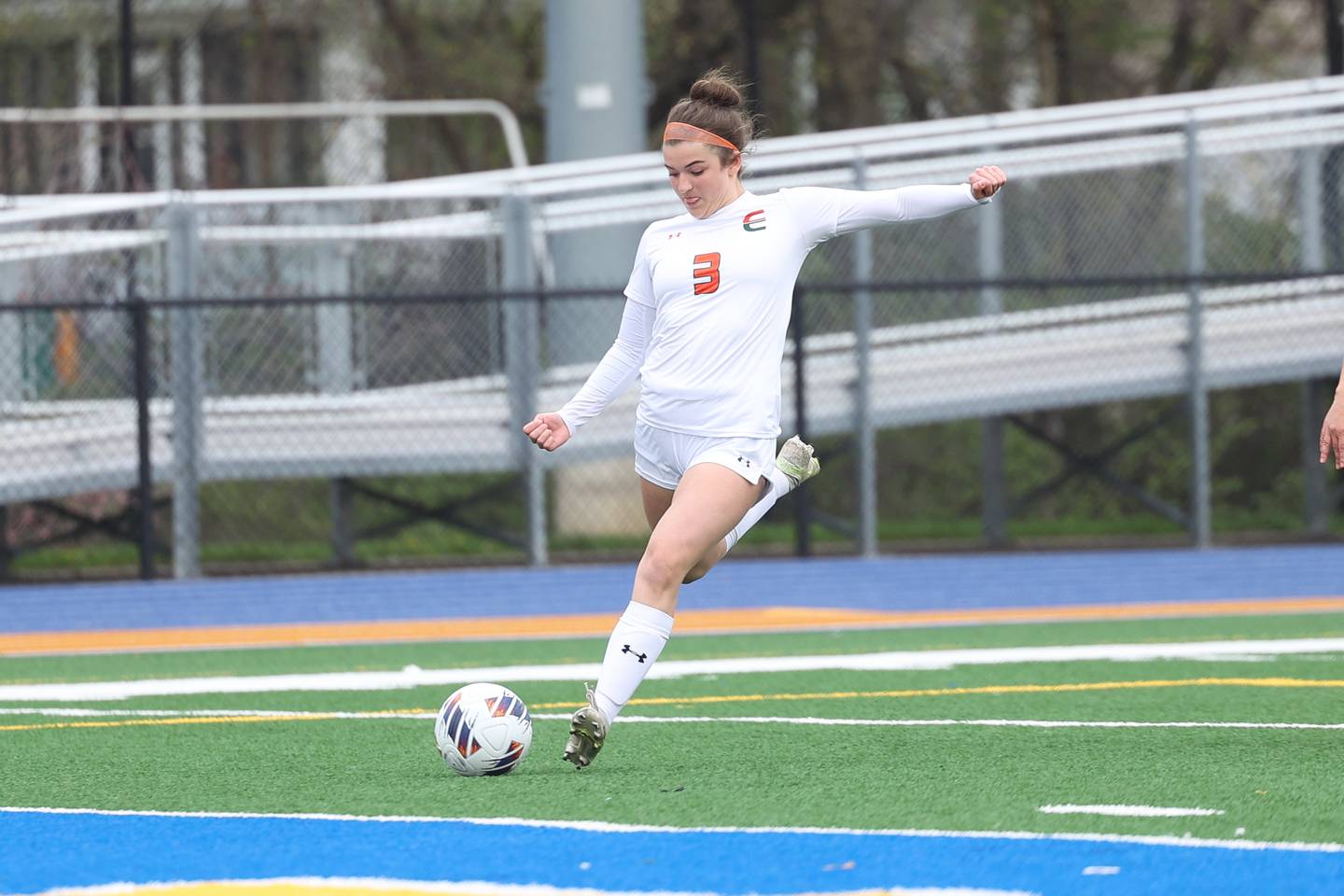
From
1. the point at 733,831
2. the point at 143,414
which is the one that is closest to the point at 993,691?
the point at 733,831

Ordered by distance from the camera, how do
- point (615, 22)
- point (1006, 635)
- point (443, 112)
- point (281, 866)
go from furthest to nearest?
point (443, 112), point (615, 22), point (1006, 635), point (281, 866)

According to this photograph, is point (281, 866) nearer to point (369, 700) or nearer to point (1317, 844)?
point (1317, 844)

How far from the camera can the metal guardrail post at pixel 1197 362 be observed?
16.9 metres

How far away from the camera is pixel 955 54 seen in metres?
22.9

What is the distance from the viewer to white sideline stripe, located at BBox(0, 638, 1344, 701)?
9289 millimetres

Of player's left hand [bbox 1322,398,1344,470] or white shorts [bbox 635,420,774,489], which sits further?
white shorts [bbox 635,420,774,489]

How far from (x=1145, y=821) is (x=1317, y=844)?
466 millimetres

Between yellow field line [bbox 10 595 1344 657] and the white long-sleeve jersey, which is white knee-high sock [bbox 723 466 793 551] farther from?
yellow field line [bbox 10 595 1344 657]

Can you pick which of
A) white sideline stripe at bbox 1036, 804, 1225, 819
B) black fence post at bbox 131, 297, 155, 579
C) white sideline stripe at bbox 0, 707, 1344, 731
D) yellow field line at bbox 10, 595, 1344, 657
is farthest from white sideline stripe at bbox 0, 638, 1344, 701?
black fence post at bbox 131, 297, 155, 579

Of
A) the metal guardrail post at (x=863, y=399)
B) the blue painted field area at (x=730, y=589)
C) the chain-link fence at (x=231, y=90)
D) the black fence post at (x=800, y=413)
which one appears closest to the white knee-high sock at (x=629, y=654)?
the blue painted field area at (x=730, y=589)

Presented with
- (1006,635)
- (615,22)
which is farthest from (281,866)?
(615,22)

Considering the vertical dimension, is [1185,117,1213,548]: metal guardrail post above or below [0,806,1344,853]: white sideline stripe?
above

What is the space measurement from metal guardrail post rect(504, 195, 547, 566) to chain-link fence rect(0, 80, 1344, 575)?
0.02 meters

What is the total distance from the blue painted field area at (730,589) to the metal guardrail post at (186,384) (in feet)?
1.45
